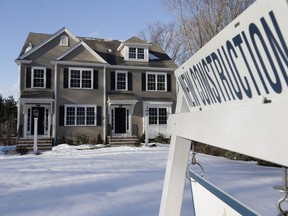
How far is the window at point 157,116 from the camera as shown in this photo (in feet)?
65.0

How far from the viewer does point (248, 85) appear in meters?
1.01

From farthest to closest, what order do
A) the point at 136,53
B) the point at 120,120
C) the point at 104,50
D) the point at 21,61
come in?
the point at 104,50 < the point at 136,53 < the point at 120,120 < the point at 21,61

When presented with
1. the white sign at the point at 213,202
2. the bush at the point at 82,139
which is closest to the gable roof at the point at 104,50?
the bush at the point at 82,139

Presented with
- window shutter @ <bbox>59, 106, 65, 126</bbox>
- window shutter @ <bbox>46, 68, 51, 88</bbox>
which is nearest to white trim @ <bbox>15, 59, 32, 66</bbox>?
window shutter @ <bbox>46, 68, 51, 88</bbox>

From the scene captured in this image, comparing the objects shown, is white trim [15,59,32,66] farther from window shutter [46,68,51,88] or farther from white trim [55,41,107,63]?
white trim [55,41,107,63]

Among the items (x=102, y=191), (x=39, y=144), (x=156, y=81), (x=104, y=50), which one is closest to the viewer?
(x=102, y=191)

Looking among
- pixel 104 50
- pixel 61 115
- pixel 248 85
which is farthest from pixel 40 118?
pixel 248 85

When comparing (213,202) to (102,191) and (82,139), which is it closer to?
(102,191)

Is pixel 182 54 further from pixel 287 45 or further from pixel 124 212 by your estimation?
pixel 287 45

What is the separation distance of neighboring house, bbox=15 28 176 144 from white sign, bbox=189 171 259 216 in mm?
14870

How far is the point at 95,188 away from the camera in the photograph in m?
5.77

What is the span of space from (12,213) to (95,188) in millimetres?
1809

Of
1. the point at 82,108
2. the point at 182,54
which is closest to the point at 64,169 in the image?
the point at 82,108

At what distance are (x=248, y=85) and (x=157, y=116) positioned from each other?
18948mm
